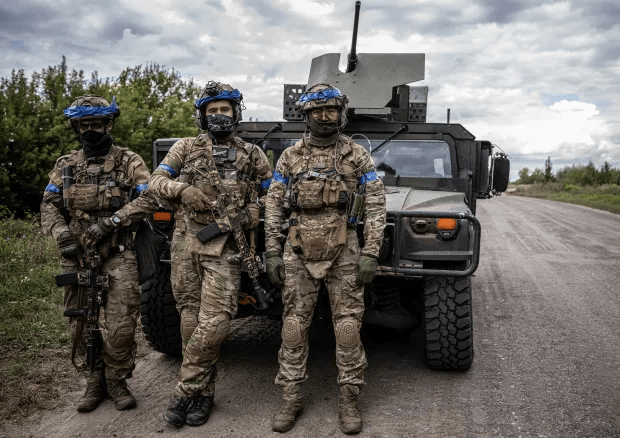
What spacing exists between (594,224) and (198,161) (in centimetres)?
1318

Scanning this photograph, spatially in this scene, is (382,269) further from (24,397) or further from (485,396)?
(24,397)

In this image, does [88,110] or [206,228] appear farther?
[88,110]

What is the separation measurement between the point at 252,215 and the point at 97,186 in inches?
35.6

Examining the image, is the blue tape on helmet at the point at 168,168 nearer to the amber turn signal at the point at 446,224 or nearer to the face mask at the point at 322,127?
the face mask at the point at 322,127

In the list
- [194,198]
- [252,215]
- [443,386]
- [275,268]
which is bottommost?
[443,386]

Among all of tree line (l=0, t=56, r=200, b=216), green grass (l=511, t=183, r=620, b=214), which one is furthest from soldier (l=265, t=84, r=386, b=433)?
green grass (l=511, t=183, r=620, b=214)

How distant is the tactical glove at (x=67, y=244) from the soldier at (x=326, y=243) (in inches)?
43.1

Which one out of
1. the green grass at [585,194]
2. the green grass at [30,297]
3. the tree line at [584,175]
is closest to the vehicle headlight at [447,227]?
the green grass at [30,297]

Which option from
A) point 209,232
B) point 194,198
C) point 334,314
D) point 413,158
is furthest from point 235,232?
point 413,158

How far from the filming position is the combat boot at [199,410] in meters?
3.22

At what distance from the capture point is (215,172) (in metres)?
3.42

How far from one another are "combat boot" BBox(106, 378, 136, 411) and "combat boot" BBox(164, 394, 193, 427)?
0.91 ft

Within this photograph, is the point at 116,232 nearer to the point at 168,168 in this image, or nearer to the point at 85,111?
the point at 168,168

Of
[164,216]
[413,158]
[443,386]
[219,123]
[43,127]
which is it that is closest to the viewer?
[219,123]
